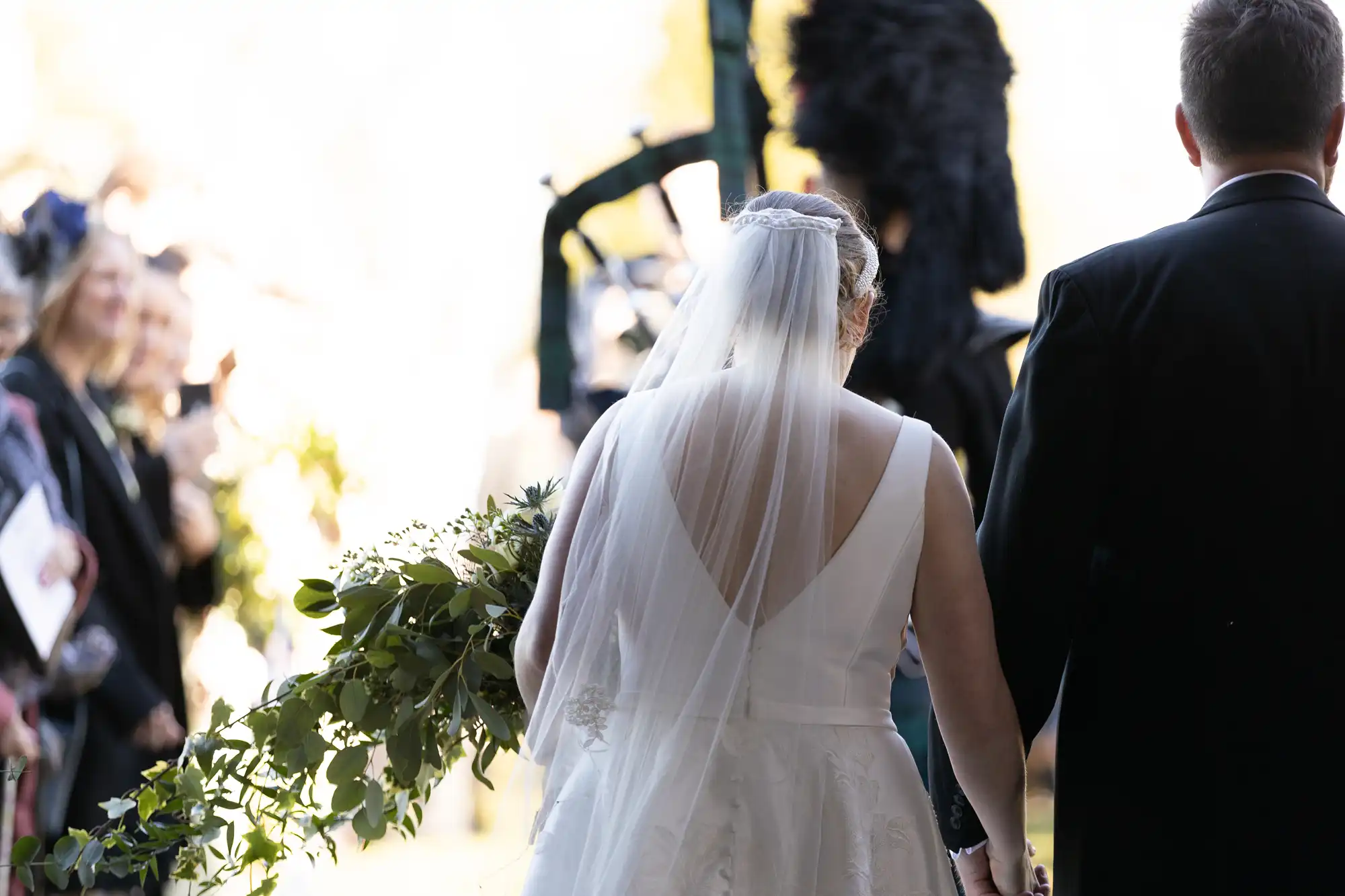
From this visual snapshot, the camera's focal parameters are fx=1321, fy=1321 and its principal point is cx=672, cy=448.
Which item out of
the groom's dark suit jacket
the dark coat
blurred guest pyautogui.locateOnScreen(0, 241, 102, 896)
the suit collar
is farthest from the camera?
the dark coat

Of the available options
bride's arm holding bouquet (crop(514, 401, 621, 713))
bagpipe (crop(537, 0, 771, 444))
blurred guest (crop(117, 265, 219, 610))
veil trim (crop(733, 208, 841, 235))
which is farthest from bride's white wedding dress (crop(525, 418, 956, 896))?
blurred guest (crop(117, 265, 219, 610))

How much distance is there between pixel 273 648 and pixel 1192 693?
3.70 meters

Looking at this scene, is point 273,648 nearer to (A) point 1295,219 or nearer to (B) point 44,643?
(B) point 44,643

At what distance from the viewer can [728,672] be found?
66.1 inches

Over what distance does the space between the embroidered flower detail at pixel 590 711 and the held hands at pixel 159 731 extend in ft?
10.8

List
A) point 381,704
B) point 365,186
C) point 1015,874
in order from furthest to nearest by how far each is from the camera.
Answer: point 365,186 → point 381,704 → point 1015,874

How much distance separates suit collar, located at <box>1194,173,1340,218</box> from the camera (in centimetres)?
171

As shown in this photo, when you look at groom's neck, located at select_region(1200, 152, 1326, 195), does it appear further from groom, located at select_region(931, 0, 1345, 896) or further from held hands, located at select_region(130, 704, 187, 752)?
held hands, located at select_region(130, 704, 187, 752)

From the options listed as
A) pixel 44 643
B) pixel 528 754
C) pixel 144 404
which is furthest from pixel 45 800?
pixel 528 754

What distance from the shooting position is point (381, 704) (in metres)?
2.05

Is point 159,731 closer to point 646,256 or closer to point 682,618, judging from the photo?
point 646,256

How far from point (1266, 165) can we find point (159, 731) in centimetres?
404

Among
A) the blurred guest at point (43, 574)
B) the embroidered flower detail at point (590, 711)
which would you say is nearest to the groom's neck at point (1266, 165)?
the embroidered flower detail at point (590, 711)

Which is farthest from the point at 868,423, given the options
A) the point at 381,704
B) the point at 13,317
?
the point at 13,317
